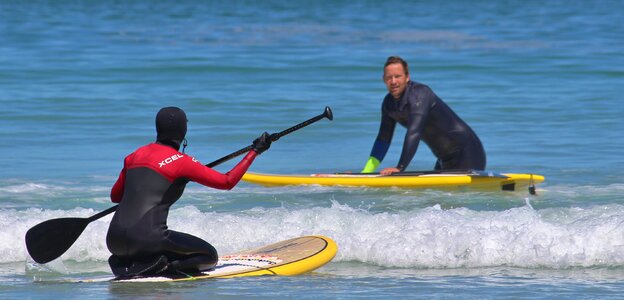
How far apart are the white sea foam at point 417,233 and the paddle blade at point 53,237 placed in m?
1.31

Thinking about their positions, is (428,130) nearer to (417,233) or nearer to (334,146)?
(417,233)

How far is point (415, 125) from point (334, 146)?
165 inches

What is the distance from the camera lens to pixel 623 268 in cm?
740

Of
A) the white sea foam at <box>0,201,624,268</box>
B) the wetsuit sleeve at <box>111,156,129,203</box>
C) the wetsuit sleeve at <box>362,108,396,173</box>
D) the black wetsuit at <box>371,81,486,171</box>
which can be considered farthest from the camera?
the wetsuit sleeve at <box>362,108,396,173</box>

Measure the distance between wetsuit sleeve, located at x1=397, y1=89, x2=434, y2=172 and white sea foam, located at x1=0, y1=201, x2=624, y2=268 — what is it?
0.43 meters

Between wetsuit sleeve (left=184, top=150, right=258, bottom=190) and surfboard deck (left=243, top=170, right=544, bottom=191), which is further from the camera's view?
surfboard deck (left=243, top=170, right=544, bottom=191)

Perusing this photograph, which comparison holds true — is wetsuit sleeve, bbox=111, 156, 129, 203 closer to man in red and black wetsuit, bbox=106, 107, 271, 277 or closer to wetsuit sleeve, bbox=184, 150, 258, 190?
man in red and black wetsuit, bbox=106, 107, 271, 277

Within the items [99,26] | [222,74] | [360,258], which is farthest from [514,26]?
[360,258]

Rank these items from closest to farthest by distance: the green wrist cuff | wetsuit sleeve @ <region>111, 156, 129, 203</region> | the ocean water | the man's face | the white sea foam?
1. wetsuit sleeve @ <region>111, 156, 129, 203</region>
2. the ocean water
3. the white sea foam
4. the man's face
5. the green wrist cuff

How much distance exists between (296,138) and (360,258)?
20.5 ft

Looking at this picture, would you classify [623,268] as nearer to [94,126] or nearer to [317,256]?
[317,256]

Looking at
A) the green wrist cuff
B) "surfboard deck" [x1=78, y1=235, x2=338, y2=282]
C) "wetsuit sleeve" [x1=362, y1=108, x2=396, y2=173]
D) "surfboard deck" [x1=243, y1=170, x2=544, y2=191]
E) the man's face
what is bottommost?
"surfboard deck" [x1=78, y1=235, x2=338, y2=282]

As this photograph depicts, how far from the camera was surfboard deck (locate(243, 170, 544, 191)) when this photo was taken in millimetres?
9805

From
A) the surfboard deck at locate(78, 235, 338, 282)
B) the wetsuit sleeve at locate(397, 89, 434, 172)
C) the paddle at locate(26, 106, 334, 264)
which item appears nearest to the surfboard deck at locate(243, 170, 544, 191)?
the wetsuit sleeve at locate(397, 89, 434, 172)
